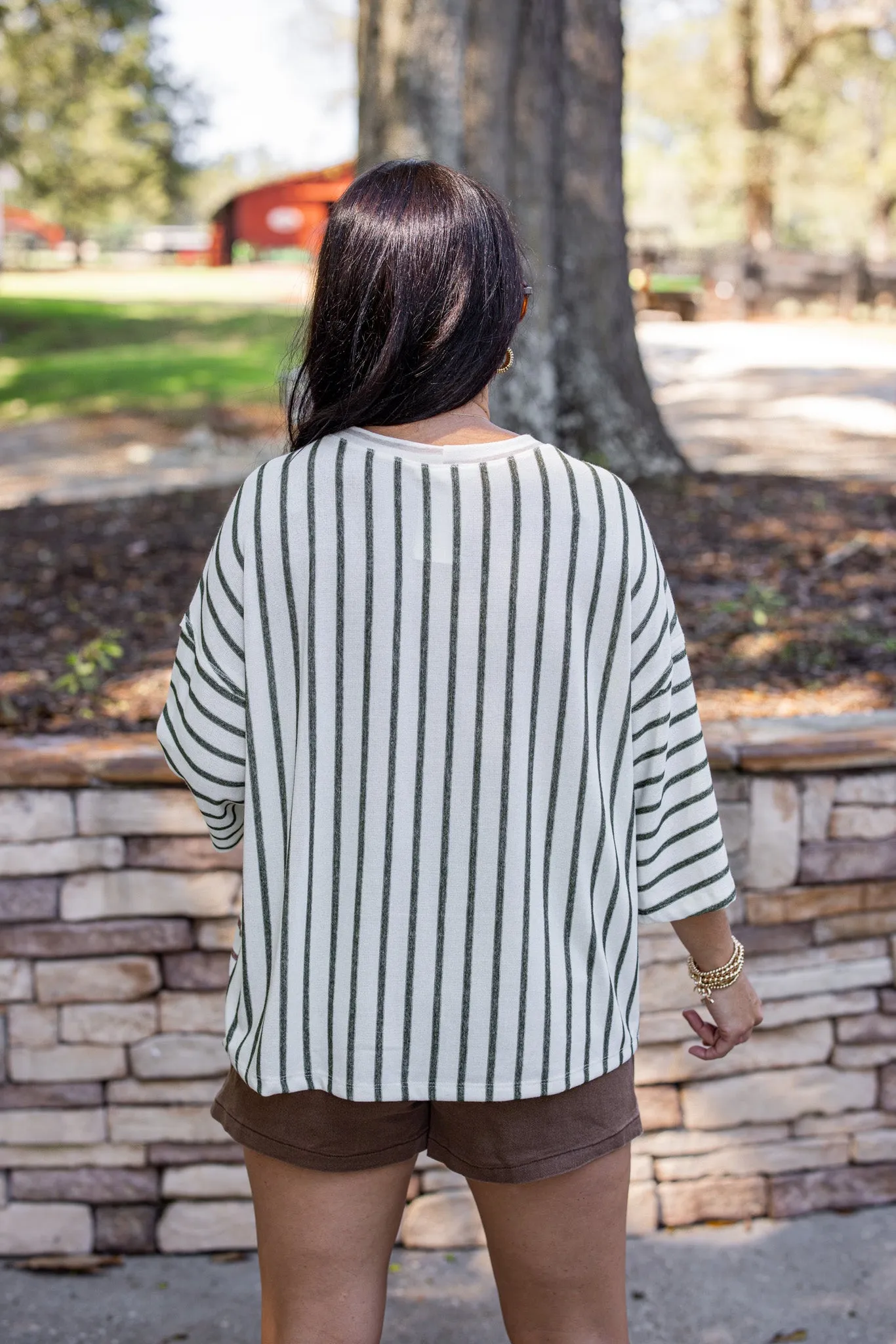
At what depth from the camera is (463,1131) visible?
5.11 feet

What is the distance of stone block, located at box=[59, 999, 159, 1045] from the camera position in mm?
2793

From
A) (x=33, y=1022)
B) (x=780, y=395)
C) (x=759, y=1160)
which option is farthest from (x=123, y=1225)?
(x=780, y=395)

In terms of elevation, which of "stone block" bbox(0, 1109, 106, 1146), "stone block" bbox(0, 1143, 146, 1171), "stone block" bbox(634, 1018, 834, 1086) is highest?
"stone block" bbox(634, 1018, 834, 1086)

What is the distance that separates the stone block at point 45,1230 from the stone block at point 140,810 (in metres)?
0.83

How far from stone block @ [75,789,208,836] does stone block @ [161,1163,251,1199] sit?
0.72m

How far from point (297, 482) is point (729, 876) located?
0.71 m

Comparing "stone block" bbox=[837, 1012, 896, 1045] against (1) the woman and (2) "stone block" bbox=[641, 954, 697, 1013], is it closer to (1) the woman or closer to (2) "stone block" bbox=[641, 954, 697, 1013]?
(2) "stone block" bbox=[641, 954, 697, 1013]

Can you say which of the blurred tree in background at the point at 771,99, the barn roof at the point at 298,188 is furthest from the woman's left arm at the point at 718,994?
the barn roof at the point at 298,188

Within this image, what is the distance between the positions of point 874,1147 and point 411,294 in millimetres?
2321

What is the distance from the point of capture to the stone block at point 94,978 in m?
2.78

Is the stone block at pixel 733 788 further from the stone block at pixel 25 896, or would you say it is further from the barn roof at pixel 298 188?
the barn roof at pixel 298 188

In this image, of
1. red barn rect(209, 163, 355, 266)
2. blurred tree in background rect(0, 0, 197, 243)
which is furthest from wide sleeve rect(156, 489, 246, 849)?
red barn rect(209, 163, 355, 266)

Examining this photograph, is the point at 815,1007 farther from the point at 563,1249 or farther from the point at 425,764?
the point at 425,764

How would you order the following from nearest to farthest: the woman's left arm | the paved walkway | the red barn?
the woman's left arm
the paved walkway
the red barn
